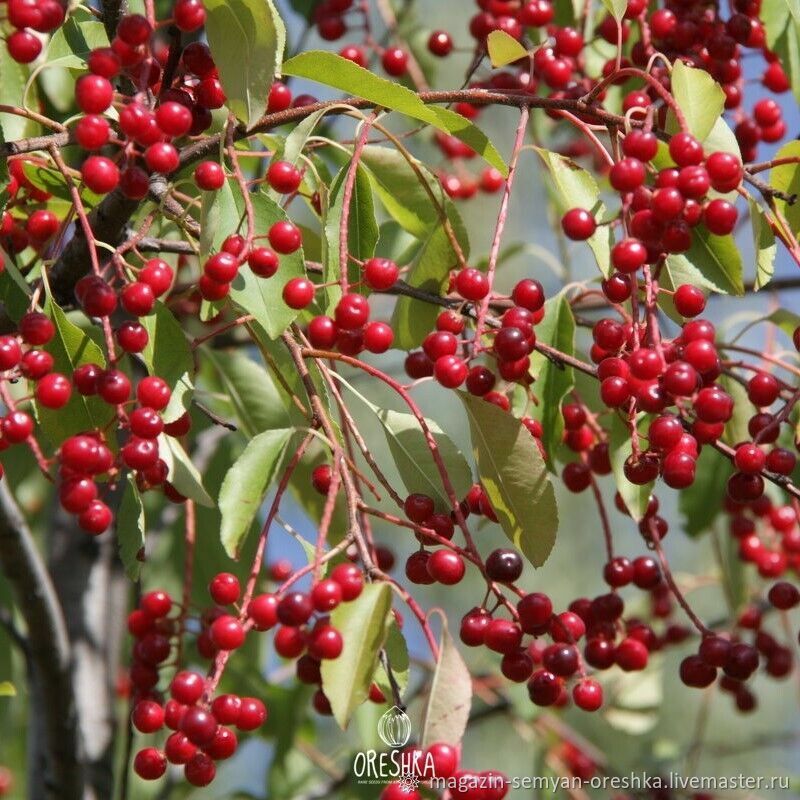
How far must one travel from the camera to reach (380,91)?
95 centimetres

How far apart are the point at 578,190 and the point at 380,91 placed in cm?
21

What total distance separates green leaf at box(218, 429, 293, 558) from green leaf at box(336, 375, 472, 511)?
120 mm

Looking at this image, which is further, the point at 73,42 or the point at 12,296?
the point at 73,42

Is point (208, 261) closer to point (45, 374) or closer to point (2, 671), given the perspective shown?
point (45, 374)

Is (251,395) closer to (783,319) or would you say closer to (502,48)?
(502,48)

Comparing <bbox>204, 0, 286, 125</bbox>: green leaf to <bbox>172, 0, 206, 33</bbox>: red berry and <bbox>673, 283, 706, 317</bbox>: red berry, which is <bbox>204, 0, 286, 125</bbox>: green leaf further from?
<bbox>673, 283, 706, 317</bbox>: red berry

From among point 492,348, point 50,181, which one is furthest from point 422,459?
point 50,181

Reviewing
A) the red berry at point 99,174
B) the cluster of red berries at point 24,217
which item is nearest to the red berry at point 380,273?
the red berry at point 99,174

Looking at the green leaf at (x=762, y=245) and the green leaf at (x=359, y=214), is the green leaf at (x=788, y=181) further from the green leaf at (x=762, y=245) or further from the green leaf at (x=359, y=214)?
the green leaf at (x=359, y=214)

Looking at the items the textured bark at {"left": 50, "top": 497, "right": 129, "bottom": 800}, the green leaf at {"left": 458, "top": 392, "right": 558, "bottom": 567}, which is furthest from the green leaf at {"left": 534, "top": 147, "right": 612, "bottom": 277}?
the textured bark at {"left": 50, "top": 497, "right": 129, "bottom": 800}

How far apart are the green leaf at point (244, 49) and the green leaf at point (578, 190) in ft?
0.87

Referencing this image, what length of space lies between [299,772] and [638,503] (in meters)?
1.15

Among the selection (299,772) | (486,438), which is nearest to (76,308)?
(486,438)

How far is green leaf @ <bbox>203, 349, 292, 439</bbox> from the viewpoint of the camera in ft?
4.37
